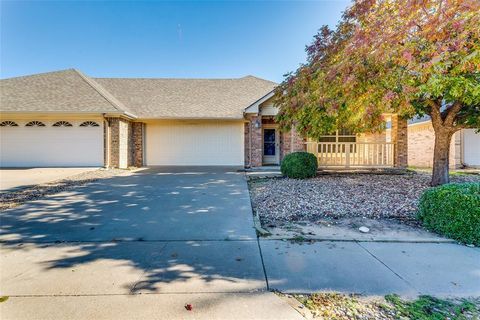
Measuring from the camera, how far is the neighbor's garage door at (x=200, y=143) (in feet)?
48.1

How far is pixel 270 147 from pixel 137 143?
8.13 m

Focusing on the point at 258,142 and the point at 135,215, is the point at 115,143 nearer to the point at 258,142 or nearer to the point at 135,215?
the point at 258,142

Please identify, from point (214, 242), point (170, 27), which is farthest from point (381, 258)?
point (170, 27)

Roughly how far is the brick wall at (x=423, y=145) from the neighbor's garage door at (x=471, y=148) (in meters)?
0.47

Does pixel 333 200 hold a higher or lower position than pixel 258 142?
lower

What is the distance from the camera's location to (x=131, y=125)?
14.7 meters

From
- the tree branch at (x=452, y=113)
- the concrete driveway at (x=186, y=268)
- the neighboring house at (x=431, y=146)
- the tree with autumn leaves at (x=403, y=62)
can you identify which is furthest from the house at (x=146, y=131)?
the concrete driveway at (x=186, y=268)

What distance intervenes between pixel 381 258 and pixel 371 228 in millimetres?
1257

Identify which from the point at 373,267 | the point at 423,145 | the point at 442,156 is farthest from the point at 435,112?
the point at 423,145

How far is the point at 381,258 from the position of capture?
3.34 metres

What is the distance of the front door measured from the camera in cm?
1484

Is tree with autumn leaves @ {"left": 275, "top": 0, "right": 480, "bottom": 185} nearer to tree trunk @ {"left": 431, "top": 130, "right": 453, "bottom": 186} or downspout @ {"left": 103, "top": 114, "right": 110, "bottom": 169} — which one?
tree trunk @ {"left": 431, "top": 130, "right": 453, "bottom": 186}

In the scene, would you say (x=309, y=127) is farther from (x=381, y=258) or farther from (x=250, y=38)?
(x=250, y=38)

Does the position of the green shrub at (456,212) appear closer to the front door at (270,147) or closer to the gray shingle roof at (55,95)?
the front door at (270,147)
